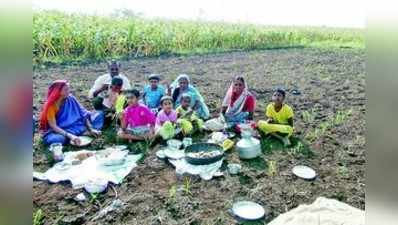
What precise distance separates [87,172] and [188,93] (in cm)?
68

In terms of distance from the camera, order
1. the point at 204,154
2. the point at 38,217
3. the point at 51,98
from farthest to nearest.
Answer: the point at 204,154, the point at 51,98, the point at 38,217

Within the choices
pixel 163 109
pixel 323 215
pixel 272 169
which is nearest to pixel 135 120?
pixel 163 109

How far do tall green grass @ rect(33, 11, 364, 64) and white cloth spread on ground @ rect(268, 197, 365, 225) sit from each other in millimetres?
845

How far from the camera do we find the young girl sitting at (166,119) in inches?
99.9

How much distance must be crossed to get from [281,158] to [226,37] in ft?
2.39

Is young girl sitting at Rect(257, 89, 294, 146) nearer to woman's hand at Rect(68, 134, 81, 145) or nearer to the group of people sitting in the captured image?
the group of people sitting

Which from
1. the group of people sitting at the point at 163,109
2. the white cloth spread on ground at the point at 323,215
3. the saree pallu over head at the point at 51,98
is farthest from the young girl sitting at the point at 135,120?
the white cloth spread on ground at the point at 323,215

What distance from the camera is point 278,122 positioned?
2.56 m

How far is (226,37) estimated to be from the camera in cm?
255

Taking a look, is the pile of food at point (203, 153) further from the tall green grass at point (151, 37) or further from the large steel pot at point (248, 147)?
the tall green grass at point (151, 37)

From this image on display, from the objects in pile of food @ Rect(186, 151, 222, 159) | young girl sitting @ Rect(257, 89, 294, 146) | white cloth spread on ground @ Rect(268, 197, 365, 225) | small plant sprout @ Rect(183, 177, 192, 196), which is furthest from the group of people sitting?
white cloth spread on ground @ Rect(268, 197, 365, 225)

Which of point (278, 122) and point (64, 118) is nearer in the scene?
point (64, 118)

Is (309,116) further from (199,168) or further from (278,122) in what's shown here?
(199,168)

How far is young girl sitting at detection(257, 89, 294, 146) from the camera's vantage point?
254cm
